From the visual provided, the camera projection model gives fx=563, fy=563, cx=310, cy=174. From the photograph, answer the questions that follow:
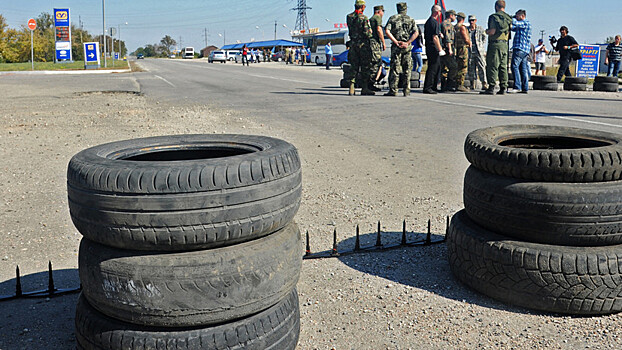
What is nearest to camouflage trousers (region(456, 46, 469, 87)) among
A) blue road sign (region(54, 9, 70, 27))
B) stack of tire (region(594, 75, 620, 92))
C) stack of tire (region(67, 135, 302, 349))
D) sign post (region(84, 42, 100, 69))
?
stack of tire (region(594, 75, 620, 92))

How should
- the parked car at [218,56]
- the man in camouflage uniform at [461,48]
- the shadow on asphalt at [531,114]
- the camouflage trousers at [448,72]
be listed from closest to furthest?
the shadow on asphalt at [531,114] < the man in camouflage uniform at [461,48] < the camouflage trousers at [448,72] < the parked car at [218,56]

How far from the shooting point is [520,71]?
18.7m

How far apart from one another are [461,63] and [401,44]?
285cm

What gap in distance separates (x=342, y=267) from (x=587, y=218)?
154 centimetres

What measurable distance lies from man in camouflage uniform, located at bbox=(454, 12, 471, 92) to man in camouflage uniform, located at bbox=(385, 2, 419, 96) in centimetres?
166

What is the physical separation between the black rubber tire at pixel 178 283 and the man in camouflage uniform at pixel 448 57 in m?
15.0

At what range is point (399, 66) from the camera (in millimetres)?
15461

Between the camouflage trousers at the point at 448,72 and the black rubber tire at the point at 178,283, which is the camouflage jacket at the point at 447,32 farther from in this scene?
the black rubber tire at the point at 178,283

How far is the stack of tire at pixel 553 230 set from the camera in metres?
2.95

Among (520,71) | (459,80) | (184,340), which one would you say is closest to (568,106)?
(459,80)

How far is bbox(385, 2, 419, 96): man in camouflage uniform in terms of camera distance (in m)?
15.2

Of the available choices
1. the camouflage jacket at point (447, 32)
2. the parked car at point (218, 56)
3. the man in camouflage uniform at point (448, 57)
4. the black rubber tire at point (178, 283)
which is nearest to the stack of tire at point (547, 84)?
the man in camouflage uniform at point (448, 57)

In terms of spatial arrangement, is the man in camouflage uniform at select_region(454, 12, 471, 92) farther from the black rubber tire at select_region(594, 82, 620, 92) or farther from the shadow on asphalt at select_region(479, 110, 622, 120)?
the shadow on asphalt at select_region(479, 110, 622, 120)

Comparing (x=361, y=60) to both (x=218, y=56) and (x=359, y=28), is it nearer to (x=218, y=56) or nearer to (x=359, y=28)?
(x=359, y=28)
